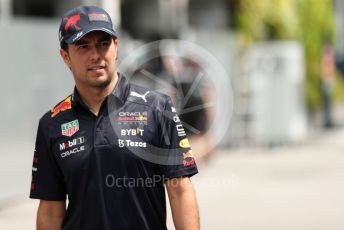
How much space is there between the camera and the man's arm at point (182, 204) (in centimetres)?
350

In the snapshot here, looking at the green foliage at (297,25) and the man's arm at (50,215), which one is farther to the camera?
the green foliage at (297,25)

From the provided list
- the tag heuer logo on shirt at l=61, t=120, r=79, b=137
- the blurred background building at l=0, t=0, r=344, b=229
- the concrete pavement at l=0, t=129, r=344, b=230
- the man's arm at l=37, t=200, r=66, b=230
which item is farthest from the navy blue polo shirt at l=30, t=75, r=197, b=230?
the blurred background building at l=0, t=0, r=344, b=229

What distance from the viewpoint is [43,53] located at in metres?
11.4

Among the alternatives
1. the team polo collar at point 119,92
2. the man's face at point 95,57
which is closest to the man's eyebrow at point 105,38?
the man's face at point 95,57

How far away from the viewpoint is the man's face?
3.47 metres

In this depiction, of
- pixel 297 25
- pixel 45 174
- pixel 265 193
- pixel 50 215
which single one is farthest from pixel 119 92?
pixel 297 25

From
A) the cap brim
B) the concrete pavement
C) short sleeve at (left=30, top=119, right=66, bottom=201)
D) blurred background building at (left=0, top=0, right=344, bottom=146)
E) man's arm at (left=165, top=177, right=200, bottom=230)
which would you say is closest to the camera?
the cap brim

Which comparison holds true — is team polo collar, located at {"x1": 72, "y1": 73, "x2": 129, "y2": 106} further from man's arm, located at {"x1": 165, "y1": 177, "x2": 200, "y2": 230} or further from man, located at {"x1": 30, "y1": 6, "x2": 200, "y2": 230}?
man's arm, located at {"x1": 165, "y1": 177, "x2": 200, "y2": 230}

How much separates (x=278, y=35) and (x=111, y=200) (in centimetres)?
1767

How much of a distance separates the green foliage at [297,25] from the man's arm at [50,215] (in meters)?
15.5

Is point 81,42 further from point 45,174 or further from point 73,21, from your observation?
point 45,174

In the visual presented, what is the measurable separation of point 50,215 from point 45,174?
19 centimetres

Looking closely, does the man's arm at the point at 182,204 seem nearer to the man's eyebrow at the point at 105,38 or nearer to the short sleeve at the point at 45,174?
the short sleeve at the point at 45,174

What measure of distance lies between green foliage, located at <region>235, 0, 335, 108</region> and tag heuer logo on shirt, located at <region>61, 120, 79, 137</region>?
1562 centimetres
